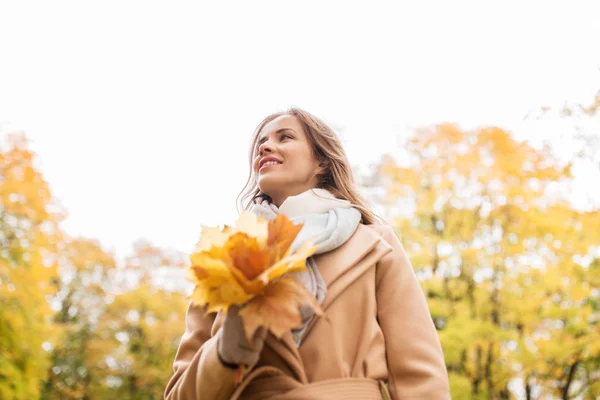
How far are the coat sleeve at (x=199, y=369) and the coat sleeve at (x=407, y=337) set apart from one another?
0.61 meters

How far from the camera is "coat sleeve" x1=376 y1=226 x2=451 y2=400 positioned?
6.23ft

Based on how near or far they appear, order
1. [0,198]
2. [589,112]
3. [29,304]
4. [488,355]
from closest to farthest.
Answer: [589,112] < [29,304] < [0,198] < [488,355]

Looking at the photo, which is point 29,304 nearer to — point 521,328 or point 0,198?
point 0,198

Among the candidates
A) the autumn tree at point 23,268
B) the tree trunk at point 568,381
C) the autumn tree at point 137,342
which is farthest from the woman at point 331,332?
the autumn tree at point 137,342

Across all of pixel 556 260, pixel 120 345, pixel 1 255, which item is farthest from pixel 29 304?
pixel 120 345

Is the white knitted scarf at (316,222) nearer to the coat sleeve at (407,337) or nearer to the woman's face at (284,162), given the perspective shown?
the woman's face at (284,162)

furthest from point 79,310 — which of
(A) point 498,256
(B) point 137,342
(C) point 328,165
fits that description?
(C) point 328,165

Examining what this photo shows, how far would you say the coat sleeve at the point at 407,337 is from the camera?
1900 mm

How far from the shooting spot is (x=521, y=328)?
9922 millimetres

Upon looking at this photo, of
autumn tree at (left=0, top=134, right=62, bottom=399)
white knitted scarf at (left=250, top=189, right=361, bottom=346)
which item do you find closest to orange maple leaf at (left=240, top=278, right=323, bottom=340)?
white knitted scarf at (left=250, top=189, right=361, bottom=346)

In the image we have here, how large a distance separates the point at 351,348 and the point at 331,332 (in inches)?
4.3

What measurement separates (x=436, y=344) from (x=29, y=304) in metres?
7.43

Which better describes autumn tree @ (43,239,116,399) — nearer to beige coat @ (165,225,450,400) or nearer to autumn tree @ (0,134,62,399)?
autumn tree @ (0,134,62,399)

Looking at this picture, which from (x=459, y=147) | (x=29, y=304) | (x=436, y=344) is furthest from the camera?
(x=459, y=147)
